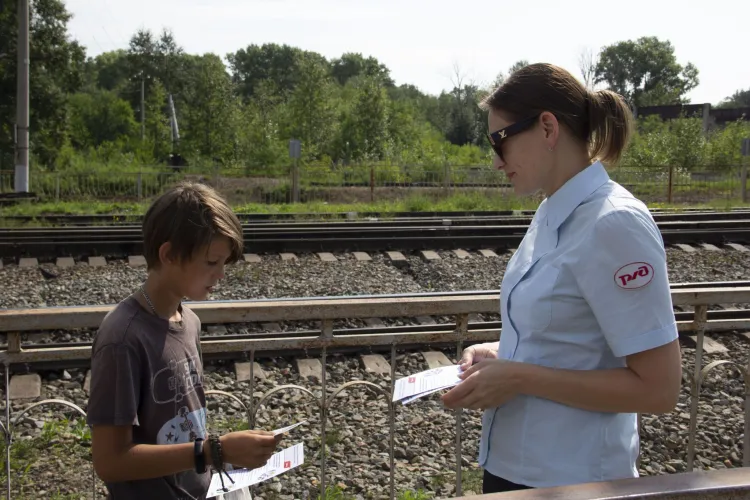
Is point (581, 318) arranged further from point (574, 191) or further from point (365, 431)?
point (365, 431)

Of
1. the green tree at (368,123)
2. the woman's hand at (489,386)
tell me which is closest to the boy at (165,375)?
the woman's hand at (489,386)

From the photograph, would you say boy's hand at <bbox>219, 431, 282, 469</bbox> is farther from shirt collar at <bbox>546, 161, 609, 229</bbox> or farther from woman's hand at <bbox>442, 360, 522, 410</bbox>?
shirt collar at <bbox>546, 161, 609, 229</bbox>

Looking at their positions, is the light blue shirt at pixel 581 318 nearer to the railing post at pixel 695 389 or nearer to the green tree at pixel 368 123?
the railing post at pixel 695 389

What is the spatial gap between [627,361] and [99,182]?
2193cm

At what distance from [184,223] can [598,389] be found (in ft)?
3.78

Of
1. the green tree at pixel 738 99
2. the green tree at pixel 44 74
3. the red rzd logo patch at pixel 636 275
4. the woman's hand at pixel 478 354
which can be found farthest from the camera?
the green tree at pixel 738 99

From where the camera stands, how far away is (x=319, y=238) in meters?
11.5

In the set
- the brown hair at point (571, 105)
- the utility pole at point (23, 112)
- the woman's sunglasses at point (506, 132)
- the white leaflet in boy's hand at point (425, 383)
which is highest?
the utility pole at point (23, 112)

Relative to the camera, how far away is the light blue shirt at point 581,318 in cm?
Answer: 183

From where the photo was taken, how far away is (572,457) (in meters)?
1.94

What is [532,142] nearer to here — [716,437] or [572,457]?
[572,457]

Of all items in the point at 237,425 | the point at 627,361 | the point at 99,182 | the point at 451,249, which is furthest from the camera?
the point at 99,182

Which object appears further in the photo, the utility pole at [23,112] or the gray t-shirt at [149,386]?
the utility pole at [23,112]

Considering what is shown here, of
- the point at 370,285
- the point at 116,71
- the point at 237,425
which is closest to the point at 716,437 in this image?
the point at 237,425
